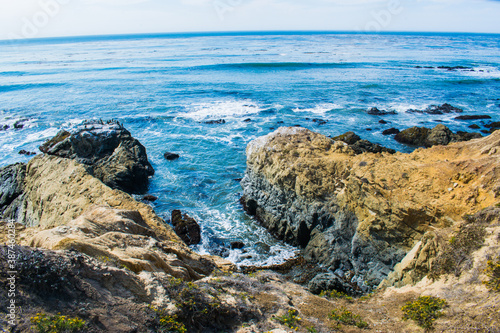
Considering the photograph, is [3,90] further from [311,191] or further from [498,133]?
[498,133]

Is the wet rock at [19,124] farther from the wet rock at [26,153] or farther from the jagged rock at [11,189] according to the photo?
the jagged rock at [11,189]

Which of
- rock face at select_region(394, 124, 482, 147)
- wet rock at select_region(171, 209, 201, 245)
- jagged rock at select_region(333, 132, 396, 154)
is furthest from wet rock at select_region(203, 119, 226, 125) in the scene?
rock face at select_region(394, 124, 482, 147)

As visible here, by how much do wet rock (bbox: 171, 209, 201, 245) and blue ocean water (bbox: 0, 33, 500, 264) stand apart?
0.62 meters

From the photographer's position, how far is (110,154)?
71.4 feet

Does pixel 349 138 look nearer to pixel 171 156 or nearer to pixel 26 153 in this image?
pixel 171 156

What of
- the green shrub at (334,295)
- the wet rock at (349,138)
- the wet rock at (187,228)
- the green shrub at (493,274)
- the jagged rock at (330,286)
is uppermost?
the wet rock at (349,138)

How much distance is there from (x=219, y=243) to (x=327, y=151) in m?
7.82

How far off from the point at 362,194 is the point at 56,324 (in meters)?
10.7

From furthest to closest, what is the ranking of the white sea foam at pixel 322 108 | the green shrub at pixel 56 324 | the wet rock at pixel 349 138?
the white sea foam at pixel 322 108 < the wet rock at pixel 349 138 < the green shrub at pixel 56 324

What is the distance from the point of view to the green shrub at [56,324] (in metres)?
4.30

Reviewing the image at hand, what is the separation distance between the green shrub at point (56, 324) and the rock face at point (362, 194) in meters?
10.1

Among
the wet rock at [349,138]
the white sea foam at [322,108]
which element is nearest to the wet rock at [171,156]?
the wet rock at [349,138]

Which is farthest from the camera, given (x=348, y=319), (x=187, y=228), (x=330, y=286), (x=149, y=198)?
(x=149, y=198)

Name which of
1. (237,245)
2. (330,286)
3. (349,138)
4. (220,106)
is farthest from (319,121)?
(330,286)
